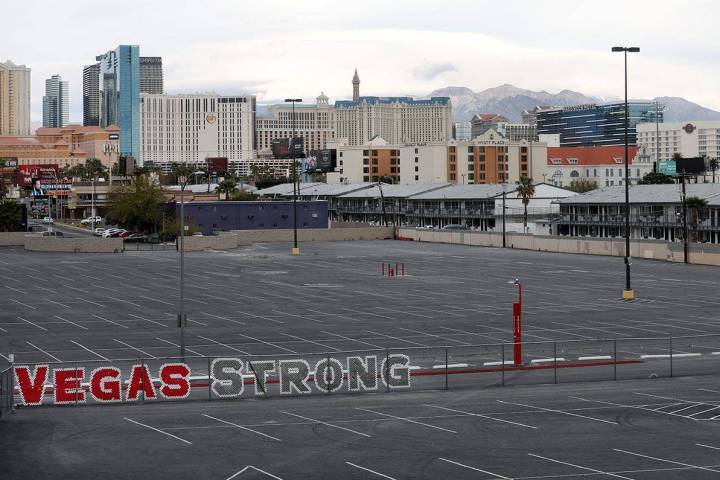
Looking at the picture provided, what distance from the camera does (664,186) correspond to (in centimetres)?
12888

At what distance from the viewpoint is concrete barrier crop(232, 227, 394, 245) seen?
13812 cm

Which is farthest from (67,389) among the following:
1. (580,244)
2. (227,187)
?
(227,187)

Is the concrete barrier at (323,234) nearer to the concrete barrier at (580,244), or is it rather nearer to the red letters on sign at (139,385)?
the concrete barrier at (580,244)

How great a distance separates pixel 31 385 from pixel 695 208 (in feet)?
300

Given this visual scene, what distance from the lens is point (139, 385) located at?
118ft

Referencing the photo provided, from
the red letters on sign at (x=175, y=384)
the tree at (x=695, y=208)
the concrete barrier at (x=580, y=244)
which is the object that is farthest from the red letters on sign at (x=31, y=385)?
the tree at (x=695, y=208)

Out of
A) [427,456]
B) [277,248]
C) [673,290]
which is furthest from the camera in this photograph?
[277,248]

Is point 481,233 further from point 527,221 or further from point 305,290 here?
point 305,290

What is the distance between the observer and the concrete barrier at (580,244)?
95562 millimetres

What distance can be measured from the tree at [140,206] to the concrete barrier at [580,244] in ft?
105

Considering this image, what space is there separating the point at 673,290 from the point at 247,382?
4162 cm

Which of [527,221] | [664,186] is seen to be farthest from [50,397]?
[527,221]

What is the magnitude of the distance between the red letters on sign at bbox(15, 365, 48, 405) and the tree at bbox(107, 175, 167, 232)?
108716 millimetres

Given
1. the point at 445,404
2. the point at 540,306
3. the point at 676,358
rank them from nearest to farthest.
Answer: the point at 445,404 → the point at 676,358 → the point at 540,306
